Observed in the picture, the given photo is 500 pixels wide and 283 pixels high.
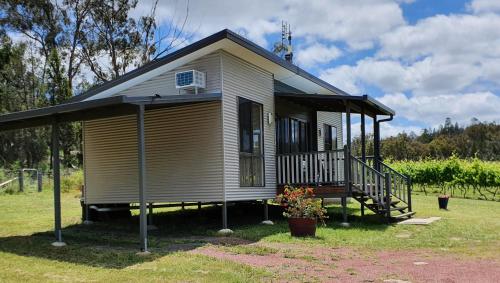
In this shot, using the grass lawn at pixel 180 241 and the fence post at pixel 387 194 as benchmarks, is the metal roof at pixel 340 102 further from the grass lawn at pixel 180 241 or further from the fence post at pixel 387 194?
the grass lawn at pixel 180 241

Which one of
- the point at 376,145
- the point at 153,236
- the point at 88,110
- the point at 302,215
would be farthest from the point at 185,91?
the point at 376,145

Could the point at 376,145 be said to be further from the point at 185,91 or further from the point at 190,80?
the point at 190,80

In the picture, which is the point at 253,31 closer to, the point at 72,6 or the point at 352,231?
the point at 72,6

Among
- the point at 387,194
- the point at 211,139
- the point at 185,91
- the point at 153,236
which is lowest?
the point at 153,236

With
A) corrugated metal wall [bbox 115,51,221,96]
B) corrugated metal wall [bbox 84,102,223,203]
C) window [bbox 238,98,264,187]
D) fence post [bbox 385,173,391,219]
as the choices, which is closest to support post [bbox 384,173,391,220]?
fence post [bbox 385,173,391,219]

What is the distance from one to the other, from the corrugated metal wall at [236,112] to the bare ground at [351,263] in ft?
7.05

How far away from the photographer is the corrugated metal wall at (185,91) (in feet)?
38.2

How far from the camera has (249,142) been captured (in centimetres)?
1269

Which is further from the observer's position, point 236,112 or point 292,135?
point 292,135

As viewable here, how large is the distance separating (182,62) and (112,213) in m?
4.87

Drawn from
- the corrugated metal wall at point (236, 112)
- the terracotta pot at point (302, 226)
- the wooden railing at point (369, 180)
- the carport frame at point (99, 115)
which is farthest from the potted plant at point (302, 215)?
the carport frame at point (99, 115)

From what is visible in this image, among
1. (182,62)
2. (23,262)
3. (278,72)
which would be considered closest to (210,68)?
(182,62)

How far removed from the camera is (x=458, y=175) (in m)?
25.8

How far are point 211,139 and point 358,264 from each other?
15.8 ft
